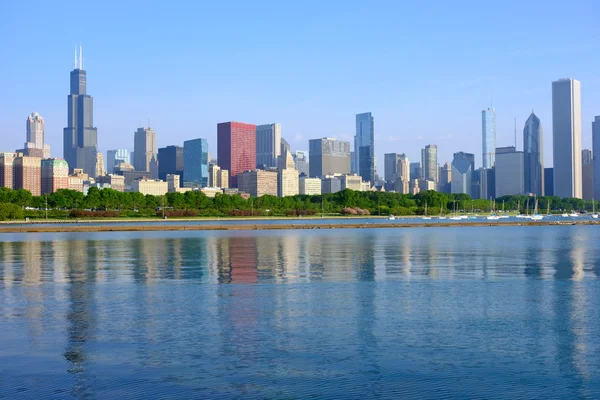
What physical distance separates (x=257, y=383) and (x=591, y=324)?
13.0 m

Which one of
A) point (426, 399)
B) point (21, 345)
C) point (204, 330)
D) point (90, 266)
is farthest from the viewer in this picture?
point (90, 266)

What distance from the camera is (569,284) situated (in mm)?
35031

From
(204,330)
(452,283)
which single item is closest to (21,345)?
(204,330)

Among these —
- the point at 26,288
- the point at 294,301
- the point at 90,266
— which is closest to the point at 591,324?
the point at 294,301

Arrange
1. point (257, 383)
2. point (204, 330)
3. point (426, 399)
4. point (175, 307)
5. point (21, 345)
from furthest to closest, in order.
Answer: point (175, 307), point (204, 330), point (21, 345), point (257, 383), point (426, 399)

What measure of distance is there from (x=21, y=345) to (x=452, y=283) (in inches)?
867

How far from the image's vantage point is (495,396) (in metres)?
15.7

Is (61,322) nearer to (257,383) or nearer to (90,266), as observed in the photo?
(257,383)

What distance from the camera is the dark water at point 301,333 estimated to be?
54.4 feet

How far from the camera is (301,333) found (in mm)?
22469

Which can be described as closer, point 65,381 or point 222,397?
point 222,397

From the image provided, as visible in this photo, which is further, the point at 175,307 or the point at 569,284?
the point at 569,284

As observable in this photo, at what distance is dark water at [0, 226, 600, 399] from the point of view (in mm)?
16578

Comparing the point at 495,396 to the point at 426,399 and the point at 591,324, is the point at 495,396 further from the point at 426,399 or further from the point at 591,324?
the point at 591,324
